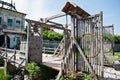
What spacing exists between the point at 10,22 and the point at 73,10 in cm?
2375

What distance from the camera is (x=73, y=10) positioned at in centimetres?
899

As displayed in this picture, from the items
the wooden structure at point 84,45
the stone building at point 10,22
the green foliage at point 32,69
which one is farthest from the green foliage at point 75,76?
the stone building at point 10,22

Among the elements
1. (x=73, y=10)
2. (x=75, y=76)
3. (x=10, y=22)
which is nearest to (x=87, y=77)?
(x=75, y=76)

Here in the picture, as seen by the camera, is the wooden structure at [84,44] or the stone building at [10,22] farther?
the stone building at [10,22]

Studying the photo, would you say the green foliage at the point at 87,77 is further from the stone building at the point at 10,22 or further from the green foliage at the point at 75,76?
the stone building at the point at 10,22

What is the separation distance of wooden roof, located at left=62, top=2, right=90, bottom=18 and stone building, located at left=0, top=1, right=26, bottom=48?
21.9 metres

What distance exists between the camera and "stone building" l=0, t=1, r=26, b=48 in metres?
29.5

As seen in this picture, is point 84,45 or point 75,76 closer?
point 75,76

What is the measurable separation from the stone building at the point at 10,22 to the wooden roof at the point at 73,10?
21.9 m

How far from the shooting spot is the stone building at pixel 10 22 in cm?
2950

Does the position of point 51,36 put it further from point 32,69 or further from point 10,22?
point 32,69

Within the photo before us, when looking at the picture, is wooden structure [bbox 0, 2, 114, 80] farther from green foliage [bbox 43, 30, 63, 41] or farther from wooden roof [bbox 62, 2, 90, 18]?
green foliage [bbox 43, 30, 63, 41]

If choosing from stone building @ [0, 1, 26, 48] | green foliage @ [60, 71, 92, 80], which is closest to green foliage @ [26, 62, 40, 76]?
green foliage @ [60, 71, 92, 80]

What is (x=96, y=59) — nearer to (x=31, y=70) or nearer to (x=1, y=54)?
(x=31, y=70)
